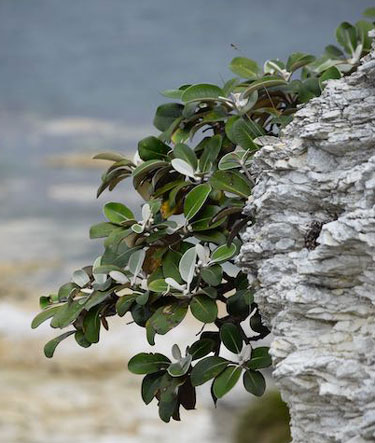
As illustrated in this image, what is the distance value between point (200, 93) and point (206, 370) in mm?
458

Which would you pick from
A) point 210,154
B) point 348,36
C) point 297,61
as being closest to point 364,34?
point 348,36

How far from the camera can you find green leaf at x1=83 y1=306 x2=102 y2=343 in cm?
125

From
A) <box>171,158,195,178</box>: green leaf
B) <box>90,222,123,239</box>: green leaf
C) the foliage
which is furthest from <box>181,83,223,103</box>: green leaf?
<box>90,222,123,239</box>: green leaf

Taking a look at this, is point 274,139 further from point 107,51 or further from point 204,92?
point 107,51

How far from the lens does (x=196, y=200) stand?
122cm

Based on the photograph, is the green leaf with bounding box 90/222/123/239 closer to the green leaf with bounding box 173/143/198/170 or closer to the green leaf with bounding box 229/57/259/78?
the green leaf with bounding box 173/143/198/170

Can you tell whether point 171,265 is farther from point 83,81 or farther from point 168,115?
point 83,81

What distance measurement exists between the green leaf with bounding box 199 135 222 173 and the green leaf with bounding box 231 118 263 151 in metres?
0.05

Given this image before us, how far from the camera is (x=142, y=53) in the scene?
4691 mm

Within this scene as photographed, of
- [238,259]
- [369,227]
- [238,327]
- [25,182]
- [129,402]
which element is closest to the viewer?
[369,227]

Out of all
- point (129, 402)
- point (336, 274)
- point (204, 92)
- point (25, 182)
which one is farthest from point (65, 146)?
point (336, 274)

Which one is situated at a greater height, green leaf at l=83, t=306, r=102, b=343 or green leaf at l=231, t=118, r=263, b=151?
green leaf at l=231, t=118, r=263, b=151

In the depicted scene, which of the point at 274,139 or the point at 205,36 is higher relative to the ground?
the point at 205,36

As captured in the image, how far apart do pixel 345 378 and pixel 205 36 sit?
3889 mm
